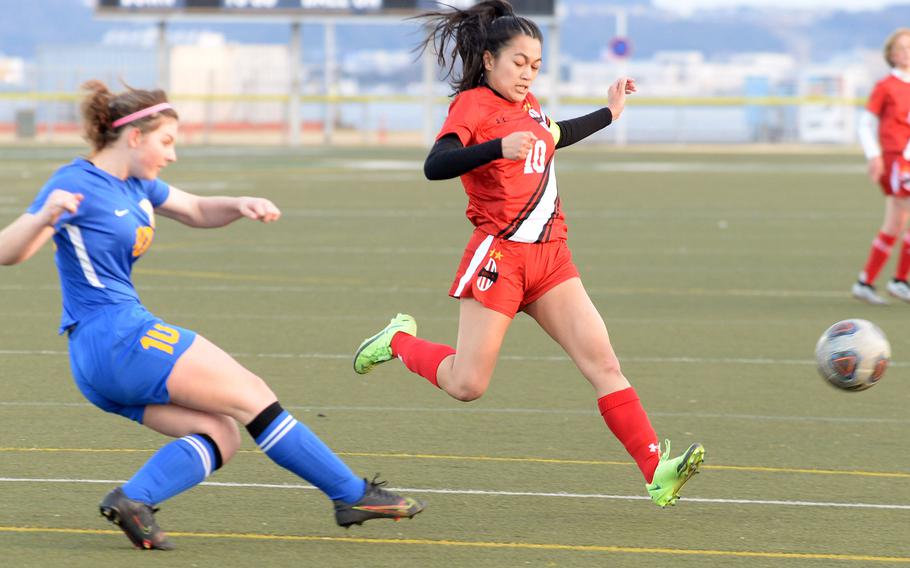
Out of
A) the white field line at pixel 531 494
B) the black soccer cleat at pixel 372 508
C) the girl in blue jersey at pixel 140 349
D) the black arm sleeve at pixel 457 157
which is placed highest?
the black arm sleeve at pixel 457 157

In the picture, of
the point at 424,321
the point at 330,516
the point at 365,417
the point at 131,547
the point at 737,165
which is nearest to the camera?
the point at 131,547

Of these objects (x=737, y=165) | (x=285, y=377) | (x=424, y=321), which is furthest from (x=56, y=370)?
(x=737, y=165)

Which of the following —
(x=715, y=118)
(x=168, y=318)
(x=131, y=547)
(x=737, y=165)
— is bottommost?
(x=715, y=118)

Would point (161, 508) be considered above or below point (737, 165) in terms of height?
above

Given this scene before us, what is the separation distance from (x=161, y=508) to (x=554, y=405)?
2.82 metres

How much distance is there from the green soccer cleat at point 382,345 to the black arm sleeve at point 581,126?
1.18m

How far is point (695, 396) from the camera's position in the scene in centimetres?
857

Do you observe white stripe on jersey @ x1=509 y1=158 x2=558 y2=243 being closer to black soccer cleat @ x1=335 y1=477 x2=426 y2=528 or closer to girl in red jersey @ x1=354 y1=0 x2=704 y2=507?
girl in red jersey @ x1=354 y1=0 x2=704 y2=507

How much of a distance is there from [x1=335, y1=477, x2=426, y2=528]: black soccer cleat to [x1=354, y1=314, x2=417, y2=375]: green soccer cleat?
155 centimetres

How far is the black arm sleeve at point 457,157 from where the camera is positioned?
5.80m

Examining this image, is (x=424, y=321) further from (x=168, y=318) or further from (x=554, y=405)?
(x=554, y=405)

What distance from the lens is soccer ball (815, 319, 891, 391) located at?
24.2ft

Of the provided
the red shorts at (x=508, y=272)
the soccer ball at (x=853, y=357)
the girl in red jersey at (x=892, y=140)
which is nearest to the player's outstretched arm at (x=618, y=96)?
the red shorts at (x=508, y=272)

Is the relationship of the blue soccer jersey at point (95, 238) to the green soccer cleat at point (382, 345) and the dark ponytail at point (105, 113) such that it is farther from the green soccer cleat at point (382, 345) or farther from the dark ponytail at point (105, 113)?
the green soccer cleat at point (382, 345)
